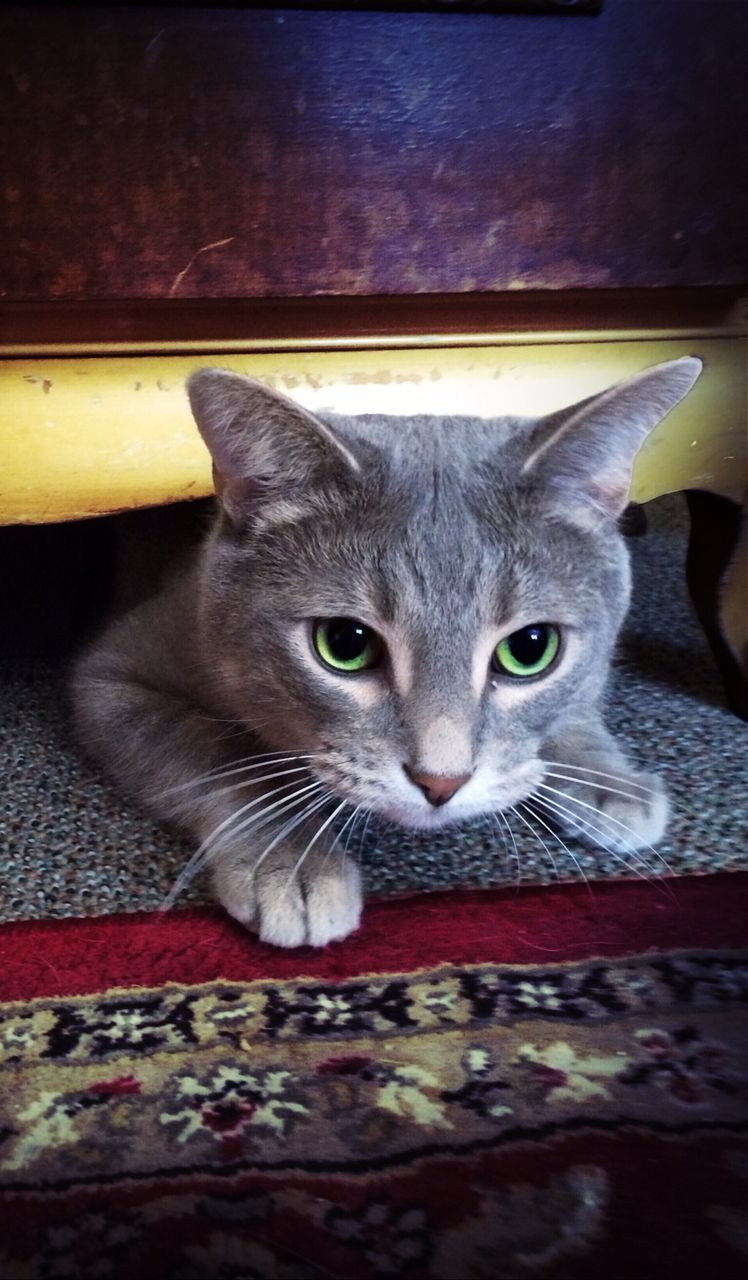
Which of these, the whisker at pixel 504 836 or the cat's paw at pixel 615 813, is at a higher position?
the cat's paw at pixel 615 813

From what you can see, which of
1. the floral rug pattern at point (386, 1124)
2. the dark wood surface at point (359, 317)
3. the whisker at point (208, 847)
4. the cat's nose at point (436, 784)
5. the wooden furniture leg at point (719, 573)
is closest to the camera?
the floral rug pattern at point (386, 1124)

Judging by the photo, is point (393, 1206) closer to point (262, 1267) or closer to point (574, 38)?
point (262, 1267)

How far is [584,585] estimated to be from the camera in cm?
86

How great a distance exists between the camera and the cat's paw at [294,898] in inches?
30.4

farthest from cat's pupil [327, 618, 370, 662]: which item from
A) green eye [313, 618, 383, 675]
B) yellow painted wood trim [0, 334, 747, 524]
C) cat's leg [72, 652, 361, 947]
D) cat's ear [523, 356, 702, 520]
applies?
yellow painted wood trim [0, 334, 747, 524]

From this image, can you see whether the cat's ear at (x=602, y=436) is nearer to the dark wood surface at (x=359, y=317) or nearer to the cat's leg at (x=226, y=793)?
the dark wood surface at (x=359, y=317)

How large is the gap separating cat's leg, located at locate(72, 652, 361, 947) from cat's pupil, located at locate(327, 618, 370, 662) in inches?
4.1

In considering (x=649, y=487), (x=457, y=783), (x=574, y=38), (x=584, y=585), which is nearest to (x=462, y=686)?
(x=457, y=783)

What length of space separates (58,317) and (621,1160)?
0.91 m

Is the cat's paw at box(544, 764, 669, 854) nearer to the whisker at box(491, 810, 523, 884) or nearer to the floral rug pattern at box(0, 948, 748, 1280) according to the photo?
the whisker at box(491, 810, 523, 884)

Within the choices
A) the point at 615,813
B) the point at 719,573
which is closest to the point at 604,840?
the point at 615,813

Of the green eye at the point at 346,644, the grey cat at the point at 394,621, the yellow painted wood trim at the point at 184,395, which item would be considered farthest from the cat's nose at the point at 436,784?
the yellow painted wood trim at the point at 184,395

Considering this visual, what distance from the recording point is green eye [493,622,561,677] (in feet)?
2.68

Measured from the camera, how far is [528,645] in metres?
0.83
